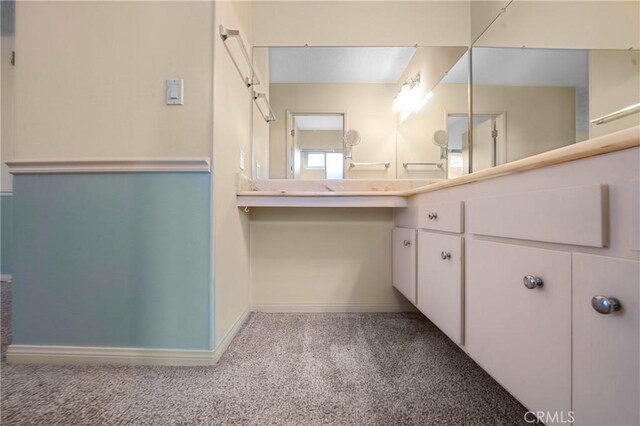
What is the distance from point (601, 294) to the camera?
486 millimetres

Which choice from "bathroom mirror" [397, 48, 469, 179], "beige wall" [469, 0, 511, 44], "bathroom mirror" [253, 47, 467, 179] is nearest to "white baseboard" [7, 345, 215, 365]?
"bathroom mirror" [253, 47, 467, 179]

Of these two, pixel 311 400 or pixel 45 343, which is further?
pixel 45 343

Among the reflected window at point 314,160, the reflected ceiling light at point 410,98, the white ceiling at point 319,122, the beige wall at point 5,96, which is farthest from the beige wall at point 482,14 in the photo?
the beige wall at point 5,96

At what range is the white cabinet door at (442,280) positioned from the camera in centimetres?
95

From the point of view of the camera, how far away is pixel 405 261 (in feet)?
4.92

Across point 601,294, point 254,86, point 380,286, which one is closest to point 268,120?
point 254,86

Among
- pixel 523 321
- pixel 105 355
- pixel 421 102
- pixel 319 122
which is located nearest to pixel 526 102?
pixel 421 102

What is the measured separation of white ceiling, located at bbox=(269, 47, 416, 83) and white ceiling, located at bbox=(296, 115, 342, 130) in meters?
0.28

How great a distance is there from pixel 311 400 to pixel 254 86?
1.93 meters

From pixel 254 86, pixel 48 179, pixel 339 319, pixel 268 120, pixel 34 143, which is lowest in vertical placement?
pixel 339 319

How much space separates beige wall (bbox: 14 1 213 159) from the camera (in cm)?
114

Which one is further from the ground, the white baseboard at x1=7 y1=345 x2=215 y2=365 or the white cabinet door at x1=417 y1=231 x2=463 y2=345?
the white cabinet door at x1=417 y1=231 x2=463 y2=345

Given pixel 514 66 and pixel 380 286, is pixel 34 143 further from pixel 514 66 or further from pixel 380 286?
pixel 514 66

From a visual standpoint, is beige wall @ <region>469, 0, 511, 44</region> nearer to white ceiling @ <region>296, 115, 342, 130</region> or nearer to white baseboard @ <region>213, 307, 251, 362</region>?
white ceiling @ <region>296, 115, 342, 130</region>
